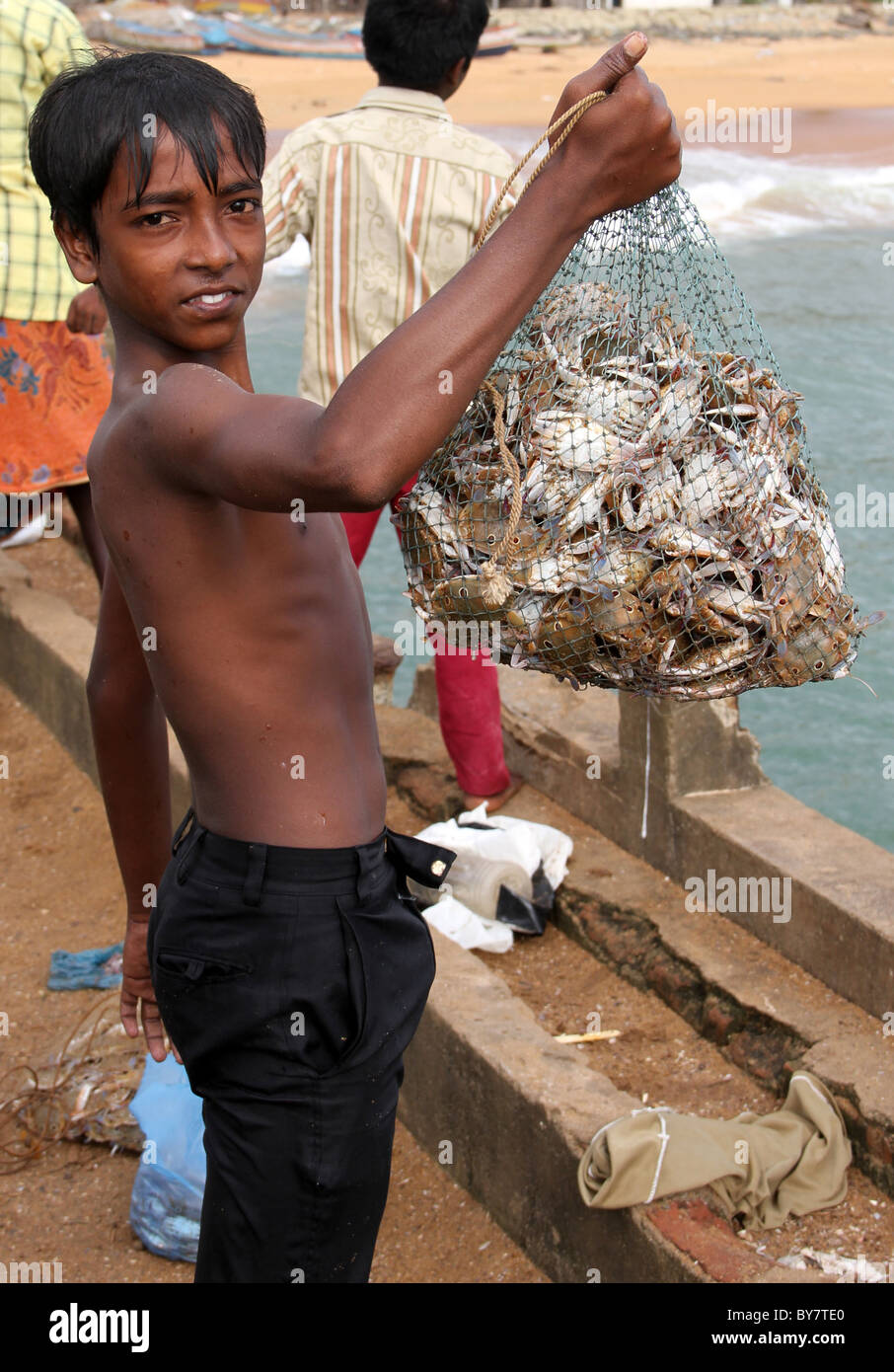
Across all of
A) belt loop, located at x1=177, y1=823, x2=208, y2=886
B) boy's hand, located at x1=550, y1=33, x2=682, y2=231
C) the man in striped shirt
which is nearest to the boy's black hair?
boy's hand, located at x1=550, y1=33, x2=682, y2=231

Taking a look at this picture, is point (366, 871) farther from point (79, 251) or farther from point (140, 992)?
point (79, 251)

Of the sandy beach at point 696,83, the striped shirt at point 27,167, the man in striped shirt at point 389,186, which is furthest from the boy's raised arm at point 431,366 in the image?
the sandy beach at point 696,83

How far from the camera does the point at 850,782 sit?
669cm

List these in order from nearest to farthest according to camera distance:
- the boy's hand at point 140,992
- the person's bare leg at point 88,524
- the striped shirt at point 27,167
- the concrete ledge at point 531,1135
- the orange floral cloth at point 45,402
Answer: the boy's hand at point 140,992 < the concrete ledge at point 531,1135 < the striped shirt at point 27,167 < the orange floral cloth at point 45,402 < the person's bare leg at point 88,524

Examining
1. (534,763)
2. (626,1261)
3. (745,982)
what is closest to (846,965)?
(745,982)

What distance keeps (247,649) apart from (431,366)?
597mm

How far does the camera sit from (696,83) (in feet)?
97.8

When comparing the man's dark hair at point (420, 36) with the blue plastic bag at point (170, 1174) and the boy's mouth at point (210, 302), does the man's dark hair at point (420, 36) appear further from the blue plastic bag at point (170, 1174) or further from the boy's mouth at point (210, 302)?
the blue plastic bag at point (170, 1174)

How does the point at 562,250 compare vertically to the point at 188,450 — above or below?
above

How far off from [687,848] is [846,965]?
25.0 inches

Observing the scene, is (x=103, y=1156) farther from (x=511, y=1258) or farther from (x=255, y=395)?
(x=255, y=395)

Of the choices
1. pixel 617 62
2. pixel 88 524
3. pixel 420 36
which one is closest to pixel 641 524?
pixel 617 62

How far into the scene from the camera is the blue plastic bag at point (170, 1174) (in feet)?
10.1

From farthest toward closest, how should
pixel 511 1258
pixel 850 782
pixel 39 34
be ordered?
pixel 850 782, pixel 39 34, pixel 511 1258
